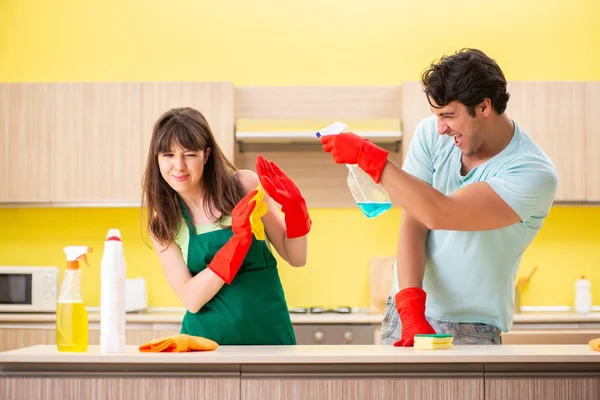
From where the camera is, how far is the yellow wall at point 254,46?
468cm

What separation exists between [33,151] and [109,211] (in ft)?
1.89

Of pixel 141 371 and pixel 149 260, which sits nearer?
pixel 141 371

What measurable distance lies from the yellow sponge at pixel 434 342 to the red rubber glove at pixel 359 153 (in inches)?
16.6

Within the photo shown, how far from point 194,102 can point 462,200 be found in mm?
2501

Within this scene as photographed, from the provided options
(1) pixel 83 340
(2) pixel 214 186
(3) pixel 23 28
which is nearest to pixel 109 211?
(3) pixel 23 28

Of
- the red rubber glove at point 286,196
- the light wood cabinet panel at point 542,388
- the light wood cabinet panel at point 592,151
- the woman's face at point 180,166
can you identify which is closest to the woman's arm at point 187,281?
the woman's face at point 180,166

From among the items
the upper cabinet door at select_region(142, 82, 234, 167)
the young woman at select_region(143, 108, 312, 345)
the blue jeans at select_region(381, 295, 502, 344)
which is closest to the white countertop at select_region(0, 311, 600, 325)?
the upper cabinet door at select_region(142, 82, 234, 167)

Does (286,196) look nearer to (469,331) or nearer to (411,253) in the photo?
(411,253)

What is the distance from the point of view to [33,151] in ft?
14.3

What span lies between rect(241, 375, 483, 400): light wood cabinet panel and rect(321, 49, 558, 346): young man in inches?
9.4

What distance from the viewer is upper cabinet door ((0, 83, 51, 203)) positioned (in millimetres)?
4367

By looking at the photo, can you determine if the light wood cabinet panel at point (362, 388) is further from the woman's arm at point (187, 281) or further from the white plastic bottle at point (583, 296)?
the white plastic bottle at point (583, 296)

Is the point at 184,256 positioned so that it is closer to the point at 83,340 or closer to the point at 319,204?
the point at 83,340

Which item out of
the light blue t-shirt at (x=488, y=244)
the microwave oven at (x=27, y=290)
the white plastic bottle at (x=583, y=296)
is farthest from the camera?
the white plastic bottle at (x=583, y=296)
